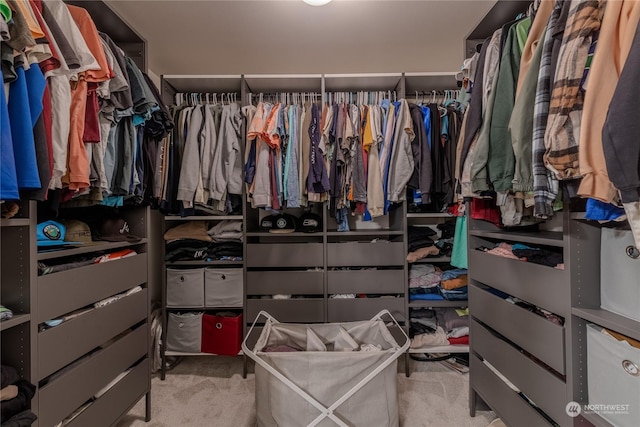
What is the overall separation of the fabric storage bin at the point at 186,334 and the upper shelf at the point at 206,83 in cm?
160

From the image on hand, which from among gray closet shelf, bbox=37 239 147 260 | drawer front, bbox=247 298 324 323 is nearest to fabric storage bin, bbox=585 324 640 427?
drawer front, bbox=247 298 324 323

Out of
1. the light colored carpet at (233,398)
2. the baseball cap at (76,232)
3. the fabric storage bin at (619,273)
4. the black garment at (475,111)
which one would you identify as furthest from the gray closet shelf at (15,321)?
the fabric storage bin at (619,273)

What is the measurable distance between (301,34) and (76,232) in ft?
5.65

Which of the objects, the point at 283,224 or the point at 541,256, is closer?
the point at 541,256

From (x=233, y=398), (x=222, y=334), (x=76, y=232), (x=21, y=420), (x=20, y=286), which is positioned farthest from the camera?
(x=222, y=334)

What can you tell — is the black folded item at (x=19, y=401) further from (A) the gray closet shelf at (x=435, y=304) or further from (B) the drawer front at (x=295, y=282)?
(A) the gray closet shelf at (x=435, y=304)

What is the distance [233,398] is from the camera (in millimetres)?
1847

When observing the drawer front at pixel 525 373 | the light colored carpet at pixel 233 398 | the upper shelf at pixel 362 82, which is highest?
the upper shelf at pixel 362 82

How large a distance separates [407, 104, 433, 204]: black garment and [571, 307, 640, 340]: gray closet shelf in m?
1.04

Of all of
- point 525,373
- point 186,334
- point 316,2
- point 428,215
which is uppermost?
point 316,2

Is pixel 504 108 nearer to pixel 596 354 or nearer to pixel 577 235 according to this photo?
pixel 577 235

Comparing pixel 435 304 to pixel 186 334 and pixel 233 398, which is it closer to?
pixel 233 398

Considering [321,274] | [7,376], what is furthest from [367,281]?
[7,376]

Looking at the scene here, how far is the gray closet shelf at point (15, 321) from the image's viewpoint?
93 centimetres
